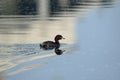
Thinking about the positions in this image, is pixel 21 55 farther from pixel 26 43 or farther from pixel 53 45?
pixel 53 45

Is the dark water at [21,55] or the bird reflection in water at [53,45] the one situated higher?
the bird reflection in water at [53,45]

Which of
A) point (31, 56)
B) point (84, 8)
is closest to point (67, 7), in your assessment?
point (84, 8)

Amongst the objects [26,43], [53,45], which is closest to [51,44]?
[53,45]

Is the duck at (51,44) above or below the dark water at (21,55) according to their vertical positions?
above

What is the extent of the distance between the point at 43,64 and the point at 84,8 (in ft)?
1.21

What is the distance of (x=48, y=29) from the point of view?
340 centimetres

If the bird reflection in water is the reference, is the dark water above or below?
below

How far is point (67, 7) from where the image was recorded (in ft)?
11.1

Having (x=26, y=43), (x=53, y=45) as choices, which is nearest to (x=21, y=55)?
(x=26, y=43)

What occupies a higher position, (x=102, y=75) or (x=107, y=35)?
(x=107, y=35)

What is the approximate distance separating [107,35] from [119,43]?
0.25 feet

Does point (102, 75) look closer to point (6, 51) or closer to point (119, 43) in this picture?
point (119, 43)

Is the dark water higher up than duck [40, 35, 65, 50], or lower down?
lower down

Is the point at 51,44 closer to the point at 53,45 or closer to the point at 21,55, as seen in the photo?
the point at 53,45
